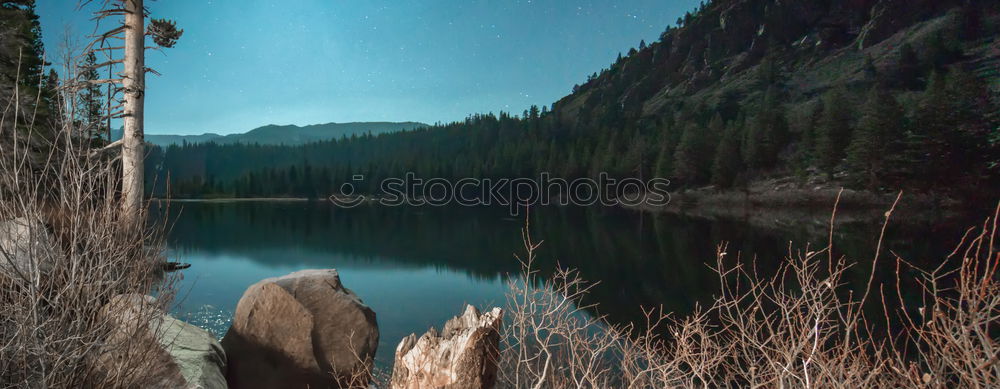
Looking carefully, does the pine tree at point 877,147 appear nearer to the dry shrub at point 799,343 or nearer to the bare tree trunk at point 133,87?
the dry shrub at point 799,343

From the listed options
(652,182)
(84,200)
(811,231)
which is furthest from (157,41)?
(652,182)

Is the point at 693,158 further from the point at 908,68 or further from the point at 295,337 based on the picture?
the point at 295,337

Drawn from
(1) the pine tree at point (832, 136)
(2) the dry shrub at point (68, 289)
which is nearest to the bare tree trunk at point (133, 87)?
(2) the dry shrub at point (68, 289)

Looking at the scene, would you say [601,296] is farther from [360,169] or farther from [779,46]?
[779,46]

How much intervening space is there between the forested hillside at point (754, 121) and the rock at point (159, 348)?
1.81 meters

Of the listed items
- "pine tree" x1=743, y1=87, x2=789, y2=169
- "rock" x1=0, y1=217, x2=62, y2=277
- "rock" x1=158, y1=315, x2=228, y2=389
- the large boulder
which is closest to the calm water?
the large boulder

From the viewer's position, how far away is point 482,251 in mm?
28016

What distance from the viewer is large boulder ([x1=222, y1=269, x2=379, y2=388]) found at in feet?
20.4

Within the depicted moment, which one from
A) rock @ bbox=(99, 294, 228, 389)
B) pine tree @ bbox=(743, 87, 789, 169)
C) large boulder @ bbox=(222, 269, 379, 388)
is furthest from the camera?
pine tree @ bbox=(743, 87, 789, 169)

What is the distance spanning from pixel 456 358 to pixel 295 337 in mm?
3204

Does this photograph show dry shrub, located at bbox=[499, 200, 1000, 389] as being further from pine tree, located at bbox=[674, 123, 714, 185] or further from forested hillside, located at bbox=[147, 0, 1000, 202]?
pine tree, located at bbox=[674, 123, 714, 185]

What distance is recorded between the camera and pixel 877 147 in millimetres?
46188

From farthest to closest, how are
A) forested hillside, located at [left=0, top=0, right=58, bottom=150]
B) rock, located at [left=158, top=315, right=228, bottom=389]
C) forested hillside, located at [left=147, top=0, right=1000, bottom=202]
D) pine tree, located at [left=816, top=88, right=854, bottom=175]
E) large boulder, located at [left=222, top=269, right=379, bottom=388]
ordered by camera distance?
pine tree, located at [left=816, top=88, right=854, bottom=175], forested hillside, located at [left=147, top=0, right=1000, bottom=202], forested hillside, located at [left=0, top=0, right=58, bottom=150], large boulder, located at [left=222, top=269, right=379, bottom=388], rock, located at [left=158, top=315, right=228, bottom=389]

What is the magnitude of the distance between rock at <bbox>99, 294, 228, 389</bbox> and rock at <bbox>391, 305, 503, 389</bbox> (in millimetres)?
1990
